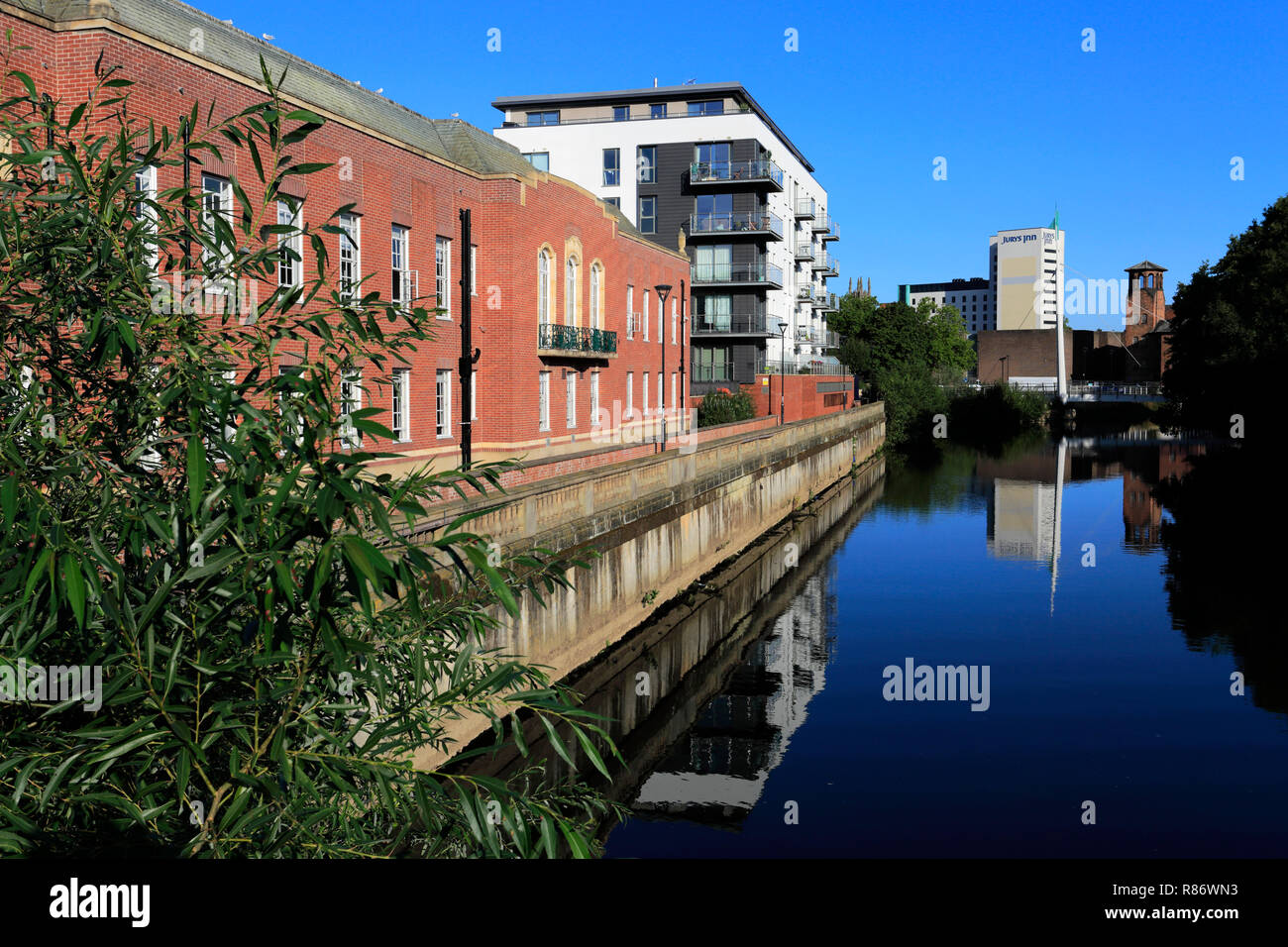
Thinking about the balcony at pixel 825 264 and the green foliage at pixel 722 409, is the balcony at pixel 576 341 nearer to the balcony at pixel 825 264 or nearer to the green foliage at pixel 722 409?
the green foliage at pixel 722 409

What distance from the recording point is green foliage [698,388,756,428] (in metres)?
56.7

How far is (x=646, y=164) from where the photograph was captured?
227 ft

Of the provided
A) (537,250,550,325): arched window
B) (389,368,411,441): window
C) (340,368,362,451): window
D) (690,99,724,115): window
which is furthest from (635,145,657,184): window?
(340,368,362,451): window

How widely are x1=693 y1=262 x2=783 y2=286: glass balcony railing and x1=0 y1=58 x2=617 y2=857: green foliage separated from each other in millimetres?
63371

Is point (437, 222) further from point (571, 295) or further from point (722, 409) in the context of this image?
point (722, 409)

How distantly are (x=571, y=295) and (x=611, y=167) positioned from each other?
106 ft

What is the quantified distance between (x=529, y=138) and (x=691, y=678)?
181ft

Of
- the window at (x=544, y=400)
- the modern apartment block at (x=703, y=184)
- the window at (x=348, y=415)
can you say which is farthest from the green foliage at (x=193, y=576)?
the modern apartment block at (x=703, y=184)

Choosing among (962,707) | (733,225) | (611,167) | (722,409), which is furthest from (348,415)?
(611,167)

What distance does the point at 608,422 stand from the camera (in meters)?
45.5

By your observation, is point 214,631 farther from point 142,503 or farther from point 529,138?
point 529,138

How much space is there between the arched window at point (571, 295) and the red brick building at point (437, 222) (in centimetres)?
9
